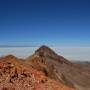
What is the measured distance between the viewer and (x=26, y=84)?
3884 centimetres

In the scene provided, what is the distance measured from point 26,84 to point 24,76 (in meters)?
1.94

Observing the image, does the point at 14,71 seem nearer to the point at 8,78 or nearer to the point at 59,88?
the point at 8,78

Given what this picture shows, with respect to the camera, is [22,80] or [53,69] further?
[53,69]

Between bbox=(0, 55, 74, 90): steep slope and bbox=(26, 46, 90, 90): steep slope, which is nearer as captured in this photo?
bbox=(0, 55, 74, 90): steep slope

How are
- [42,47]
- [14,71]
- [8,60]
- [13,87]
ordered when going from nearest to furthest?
[13,87]
[14,71]
[8,60]
[42,47]

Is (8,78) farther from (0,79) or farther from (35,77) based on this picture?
(35,77)

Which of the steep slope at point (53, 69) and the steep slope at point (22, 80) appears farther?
Result: the steep slope at point (53, 69)

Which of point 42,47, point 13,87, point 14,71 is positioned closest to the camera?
point 13,87

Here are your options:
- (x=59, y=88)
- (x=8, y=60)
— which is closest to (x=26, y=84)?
(x=59, y=88)

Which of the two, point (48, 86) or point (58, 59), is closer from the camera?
point (48, 86)

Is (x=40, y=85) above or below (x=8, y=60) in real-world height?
below

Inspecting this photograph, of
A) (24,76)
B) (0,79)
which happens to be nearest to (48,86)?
(24,76)

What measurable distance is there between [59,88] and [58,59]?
160m

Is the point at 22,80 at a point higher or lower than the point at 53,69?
higher
